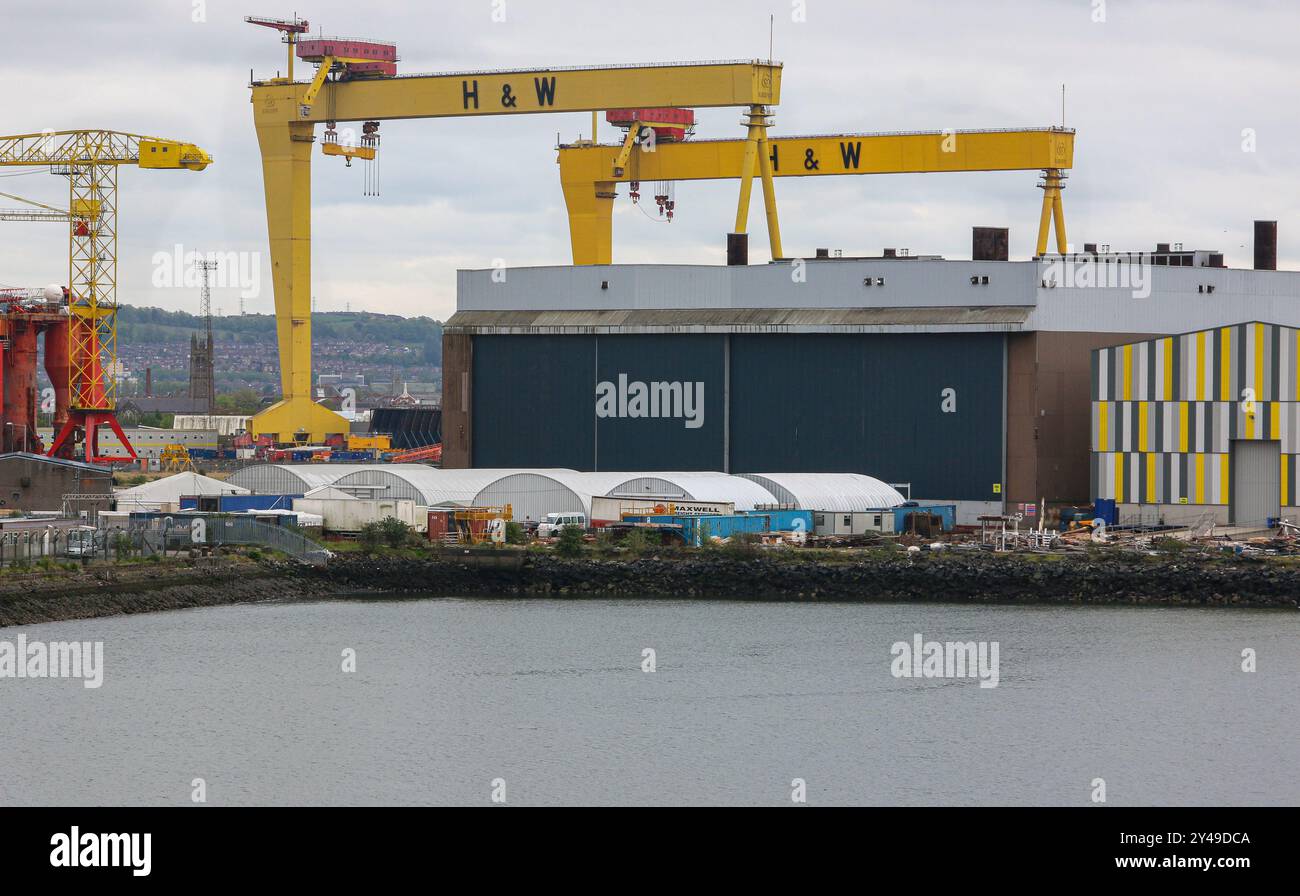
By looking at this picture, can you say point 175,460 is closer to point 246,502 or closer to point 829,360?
point 246,502

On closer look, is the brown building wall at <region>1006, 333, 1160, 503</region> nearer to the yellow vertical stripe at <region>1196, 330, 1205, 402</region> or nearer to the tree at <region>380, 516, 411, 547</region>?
the yellow vertical stripe at <region>1196, 330, 1205, 402</region>

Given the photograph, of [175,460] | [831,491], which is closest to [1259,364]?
[831,491]

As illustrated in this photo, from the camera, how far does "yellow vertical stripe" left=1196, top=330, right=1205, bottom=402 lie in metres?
42.1

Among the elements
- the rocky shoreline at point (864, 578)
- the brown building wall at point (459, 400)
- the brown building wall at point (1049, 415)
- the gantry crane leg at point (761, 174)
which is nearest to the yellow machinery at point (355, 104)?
the gantry crane leg at point (761, 174)

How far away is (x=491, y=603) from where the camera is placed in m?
36.6

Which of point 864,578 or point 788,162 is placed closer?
point 864,578

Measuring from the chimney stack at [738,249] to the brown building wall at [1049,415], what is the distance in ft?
25.6

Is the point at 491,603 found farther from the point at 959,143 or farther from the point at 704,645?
the point at 959,143

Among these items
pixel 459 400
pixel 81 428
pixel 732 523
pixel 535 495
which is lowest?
pixel 732 523

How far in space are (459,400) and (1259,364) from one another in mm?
18653

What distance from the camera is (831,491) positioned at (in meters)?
43.2

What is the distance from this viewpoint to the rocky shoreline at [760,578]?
36.1 metres

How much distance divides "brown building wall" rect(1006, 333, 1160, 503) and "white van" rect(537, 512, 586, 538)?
965 centimetres

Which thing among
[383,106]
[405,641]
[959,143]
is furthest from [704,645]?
[383,106]
